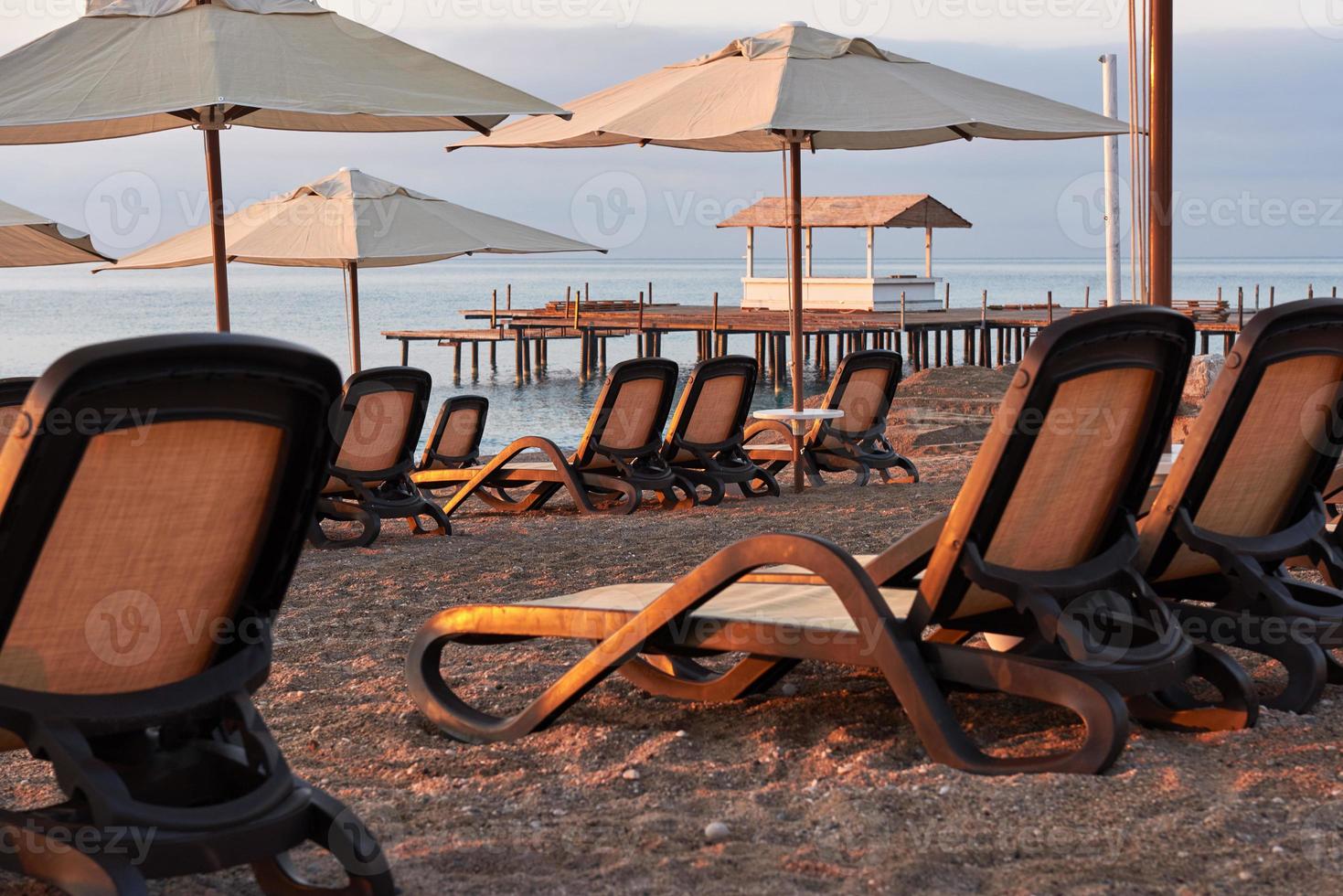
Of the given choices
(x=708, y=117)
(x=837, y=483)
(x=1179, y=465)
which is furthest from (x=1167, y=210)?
(x=837, y=483)

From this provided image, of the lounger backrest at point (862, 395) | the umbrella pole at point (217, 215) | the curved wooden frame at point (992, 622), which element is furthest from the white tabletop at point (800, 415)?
the curved wooden frame at point (992, 622)

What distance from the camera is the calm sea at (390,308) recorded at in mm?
40250

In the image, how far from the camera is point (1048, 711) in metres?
3.57

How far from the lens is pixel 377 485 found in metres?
8.23

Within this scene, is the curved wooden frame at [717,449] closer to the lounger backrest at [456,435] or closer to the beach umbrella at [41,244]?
the lounger backrest at [456,435]

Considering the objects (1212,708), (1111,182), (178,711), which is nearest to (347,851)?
(178,711)

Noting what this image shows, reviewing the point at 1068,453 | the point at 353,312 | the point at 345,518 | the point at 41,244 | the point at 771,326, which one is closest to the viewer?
the point at 1068,453

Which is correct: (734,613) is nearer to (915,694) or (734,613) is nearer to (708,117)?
(915,694)

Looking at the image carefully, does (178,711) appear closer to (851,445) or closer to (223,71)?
(223,71)

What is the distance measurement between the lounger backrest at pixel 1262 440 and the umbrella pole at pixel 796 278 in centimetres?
568

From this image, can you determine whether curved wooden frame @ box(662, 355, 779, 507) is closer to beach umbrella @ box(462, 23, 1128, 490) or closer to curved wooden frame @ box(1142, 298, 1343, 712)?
beach umbrella @ box(462, 23, 1128, 490)

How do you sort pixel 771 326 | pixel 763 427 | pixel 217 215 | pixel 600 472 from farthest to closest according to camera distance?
pixel 771 326 < pixel 763 427 < pixel 600 472 < pixel 217 215

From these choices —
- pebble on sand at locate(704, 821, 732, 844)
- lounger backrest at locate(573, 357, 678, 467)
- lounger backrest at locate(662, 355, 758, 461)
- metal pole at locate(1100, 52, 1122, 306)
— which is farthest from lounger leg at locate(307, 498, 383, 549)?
metal pole at locate(1100, 52, 1122, 306)

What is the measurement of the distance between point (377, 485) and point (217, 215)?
1803mm
